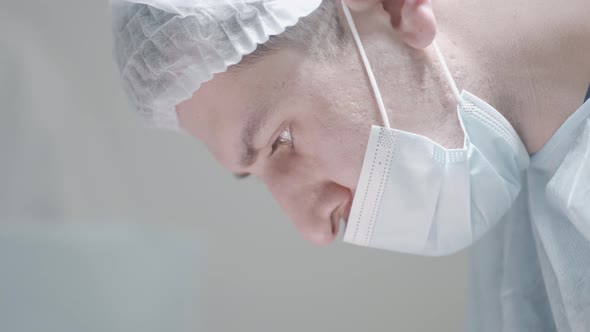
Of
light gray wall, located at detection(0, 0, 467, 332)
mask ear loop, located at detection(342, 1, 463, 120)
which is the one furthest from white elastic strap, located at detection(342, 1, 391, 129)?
light gray wall, located at detection(0, 0, 467, 332)

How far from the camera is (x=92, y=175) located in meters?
1.43

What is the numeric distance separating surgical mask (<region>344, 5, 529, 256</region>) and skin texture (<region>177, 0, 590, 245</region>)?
2 cm

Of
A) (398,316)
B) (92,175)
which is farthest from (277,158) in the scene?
(398,316)

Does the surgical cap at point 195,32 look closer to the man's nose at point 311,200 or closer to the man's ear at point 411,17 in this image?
→ the man's ear at point 411,17

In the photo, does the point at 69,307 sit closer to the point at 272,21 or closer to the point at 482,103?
the point at 272,21

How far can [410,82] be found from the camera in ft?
3.02

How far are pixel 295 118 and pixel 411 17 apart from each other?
0.21 metres

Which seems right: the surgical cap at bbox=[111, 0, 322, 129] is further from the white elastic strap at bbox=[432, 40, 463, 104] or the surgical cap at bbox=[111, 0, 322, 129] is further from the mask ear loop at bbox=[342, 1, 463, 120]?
the white elastic strap at bbox=[432, 40, 463, 104]

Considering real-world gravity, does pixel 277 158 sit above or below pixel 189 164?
below

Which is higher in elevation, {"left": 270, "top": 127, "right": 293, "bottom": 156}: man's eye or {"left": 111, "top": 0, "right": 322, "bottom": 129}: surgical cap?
{"left": 111, "top": 0, "right": 322, "bottom": 129}: surgical cap

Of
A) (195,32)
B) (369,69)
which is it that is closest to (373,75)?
(369,69)

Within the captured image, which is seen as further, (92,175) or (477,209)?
(92,175)

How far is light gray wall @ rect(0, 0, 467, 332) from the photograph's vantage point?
1.37 m

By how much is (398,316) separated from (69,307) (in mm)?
753
